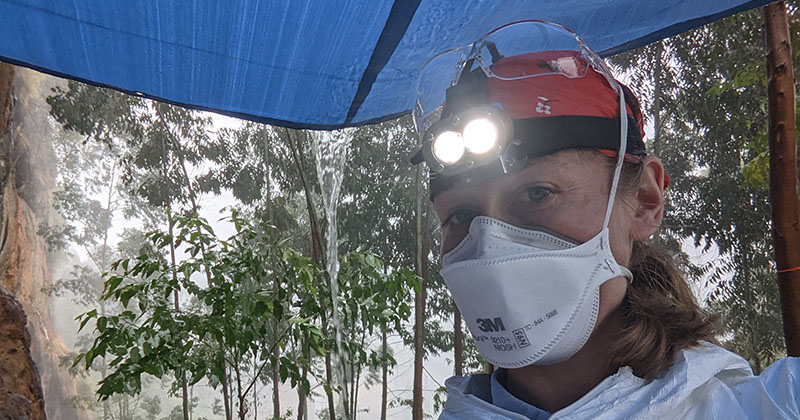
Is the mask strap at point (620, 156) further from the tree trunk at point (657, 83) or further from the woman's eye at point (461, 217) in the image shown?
the tree trunk at point (657, 83)

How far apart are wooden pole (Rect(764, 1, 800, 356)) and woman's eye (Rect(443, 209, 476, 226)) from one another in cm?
197

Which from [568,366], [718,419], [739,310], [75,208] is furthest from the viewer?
[75,208]

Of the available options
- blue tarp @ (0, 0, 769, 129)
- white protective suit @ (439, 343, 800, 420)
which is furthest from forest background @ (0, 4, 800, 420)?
Answer: white protective suit @ (439, 343, 800, 420)

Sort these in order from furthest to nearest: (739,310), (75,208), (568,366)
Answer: (75,208) → (739,310) → (568,366)

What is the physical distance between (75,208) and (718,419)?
18.1 meters

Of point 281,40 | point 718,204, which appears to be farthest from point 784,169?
point 718,204

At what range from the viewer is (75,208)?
52.5ft

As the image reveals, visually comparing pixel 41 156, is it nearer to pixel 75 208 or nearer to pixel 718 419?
pixel 75 208

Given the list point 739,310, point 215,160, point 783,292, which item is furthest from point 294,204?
point 783,292

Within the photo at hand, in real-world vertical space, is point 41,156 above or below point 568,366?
above

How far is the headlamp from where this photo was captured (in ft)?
2.42

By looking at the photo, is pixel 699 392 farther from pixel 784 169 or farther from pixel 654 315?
pixel 784 169

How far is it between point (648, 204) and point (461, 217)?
0.28m

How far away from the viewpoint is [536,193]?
30.1 inches
